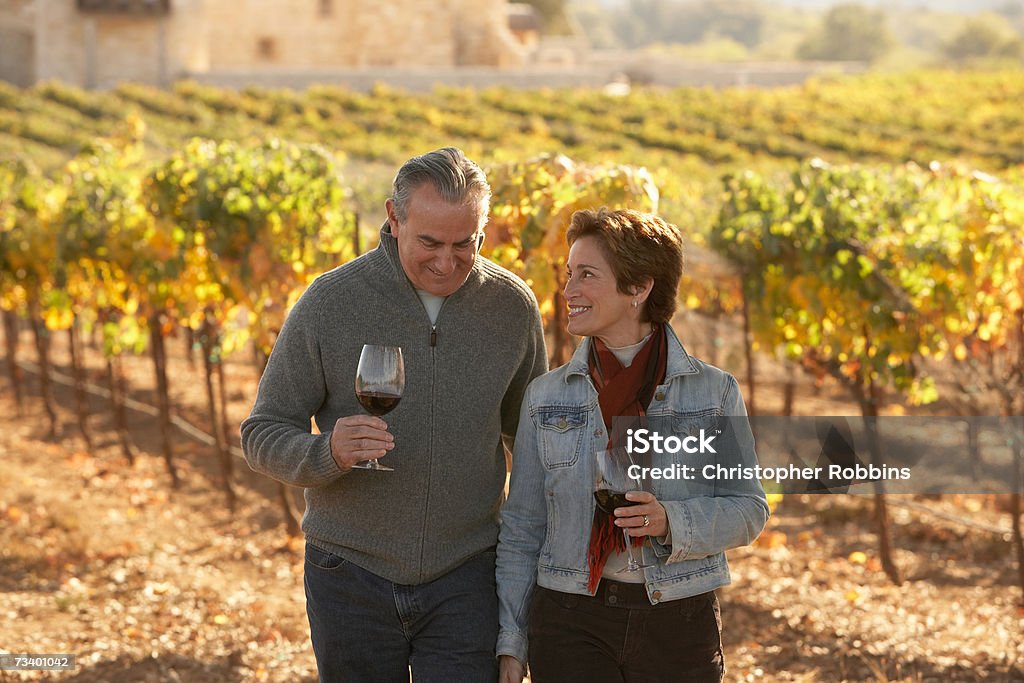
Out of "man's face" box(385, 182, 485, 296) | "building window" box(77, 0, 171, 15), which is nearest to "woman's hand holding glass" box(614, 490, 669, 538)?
"man's face" box(385, 182, 485, 296)

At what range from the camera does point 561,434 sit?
2357mm

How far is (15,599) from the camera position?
520cm

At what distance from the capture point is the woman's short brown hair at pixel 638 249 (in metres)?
2.31

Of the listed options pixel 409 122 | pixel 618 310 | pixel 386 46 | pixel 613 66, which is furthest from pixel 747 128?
pixel 618 310

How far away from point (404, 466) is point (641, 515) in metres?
0.53

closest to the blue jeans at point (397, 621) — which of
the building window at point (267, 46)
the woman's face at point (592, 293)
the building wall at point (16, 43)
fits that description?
the woman's face at point (592, 293)

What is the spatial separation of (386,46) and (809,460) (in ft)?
126

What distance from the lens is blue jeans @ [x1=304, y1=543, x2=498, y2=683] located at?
7.96 feet

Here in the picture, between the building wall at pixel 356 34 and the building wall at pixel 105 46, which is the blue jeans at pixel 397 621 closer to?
the building wall at pixel 105 46

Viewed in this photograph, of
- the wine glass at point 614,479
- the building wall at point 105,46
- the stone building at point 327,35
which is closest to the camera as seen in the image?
the wine glass at point 614,479

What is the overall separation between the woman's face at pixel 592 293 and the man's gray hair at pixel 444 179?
0.76 feet

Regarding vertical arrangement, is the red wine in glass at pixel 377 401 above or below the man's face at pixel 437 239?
below

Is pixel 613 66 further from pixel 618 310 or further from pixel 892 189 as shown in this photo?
pixel 618 310

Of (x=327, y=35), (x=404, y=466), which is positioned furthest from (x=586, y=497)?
(x=327, y=35)
